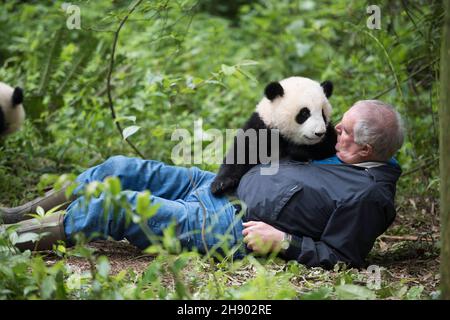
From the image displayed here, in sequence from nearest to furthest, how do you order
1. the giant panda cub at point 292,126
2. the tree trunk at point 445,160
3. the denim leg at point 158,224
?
1. the tree trunk at point 445,160
2. the denim leg at point 158,224
3. the giant panda cub at point 292,126

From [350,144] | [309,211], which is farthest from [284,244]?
[350,144]

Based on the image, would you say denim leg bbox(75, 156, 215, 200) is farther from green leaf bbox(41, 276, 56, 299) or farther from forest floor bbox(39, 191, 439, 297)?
green leaf bbox(41, 276, 56, 299)

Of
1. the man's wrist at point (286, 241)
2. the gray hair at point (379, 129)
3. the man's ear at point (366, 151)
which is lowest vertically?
the man's wrist at point (286, 241)

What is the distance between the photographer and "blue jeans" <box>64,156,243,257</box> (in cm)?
396

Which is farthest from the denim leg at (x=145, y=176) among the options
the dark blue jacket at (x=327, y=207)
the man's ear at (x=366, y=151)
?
the man's ear at (x=366, y=151)

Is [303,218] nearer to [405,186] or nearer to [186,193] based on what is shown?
[186,193]

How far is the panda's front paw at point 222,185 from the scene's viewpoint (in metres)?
4.47

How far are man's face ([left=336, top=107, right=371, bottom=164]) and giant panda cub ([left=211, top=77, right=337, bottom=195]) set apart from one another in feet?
0.57

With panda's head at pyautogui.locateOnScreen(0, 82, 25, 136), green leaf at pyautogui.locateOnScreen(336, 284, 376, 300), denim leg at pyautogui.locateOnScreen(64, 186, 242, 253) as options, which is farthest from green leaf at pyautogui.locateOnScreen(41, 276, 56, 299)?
panda's head at pyautogui.locateOnScreen(0, 82, 25, 136)

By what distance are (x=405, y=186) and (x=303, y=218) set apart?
8.19 feet

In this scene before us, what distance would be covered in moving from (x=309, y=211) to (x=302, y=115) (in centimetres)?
90

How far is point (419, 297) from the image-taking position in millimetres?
3379

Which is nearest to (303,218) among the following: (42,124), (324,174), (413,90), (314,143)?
(324,174)

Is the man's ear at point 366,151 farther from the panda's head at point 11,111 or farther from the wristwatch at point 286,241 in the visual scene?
the panda's head at point 11,111
